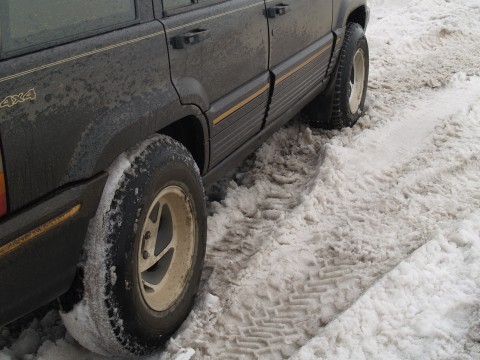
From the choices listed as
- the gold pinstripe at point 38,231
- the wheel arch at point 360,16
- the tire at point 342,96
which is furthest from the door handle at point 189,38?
the wheel arch at point 360,16

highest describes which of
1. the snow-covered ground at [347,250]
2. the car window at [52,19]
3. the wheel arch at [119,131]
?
the car window at [52,19]

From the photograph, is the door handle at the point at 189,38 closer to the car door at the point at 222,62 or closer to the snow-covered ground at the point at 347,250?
the car door at the point at 222,62

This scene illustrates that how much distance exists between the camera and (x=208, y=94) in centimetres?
288

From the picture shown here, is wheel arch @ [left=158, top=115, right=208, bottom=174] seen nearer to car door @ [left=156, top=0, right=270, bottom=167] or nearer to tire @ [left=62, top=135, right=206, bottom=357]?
car door @ [left=156, top=0, right=270, bottom=167]

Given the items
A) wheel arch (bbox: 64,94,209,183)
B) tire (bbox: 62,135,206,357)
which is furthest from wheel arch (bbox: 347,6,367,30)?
tire (bbox: 62,135,206,357)

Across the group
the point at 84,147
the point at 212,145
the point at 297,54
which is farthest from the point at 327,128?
the point at 84,147

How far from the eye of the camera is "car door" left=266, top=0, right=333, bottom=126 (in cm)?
351

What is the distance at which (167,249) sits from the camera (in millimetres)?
2740

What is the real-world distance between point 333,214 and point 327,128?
1539mm

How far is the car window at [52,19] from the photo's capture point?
1885mm

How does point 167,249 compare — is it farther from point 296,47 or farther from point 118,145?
point 296,47

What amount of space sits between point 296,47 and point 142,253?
1923mm

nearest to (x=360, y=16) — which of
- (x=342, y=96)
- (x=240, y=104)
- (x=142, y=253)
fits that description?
(x=342, y=96)

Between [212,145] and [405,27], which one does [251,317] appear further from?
[405,27]
